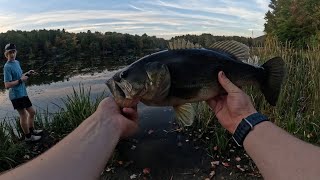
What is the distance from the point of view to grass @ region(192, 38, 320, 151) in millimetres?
6859

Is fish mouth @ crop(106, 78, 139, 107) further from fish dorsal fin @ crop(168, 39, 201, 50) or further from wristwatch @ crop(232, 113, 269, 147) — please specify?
wristwatch @ crop(232, 113, 269, 147)

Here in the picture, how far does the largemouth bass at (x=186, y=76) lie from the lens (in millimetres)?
2260

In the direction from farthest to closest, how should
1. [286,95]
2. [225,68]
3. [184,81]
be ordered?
[286,95], [225,68], [184,81]

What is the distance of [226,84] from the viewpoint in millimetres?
2494

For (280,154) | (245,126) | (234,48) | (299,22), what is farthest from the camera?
(299,22)

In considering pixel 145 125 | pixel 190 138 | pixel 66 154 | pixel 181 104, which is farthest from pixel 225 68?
pixel 145 125

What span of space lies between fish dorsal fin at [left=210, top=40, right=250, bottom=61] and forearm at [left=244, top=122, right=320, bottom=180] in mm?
617

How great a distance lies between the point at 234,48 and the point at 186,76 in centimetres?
52

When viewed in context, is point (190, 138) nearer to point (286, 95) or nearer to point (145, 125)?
point (145, 125)

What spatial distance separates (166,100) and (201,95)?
26 centimetres

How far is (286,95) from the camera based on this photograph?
8.34 metres

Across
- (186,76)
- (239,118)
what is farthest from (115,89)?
(239,118)

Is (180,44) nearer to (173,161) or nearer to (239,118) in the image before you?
(239,118)

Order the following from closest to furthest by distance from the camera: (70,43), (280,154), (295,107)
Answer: (280,154) → (295,107) → (70,43)
